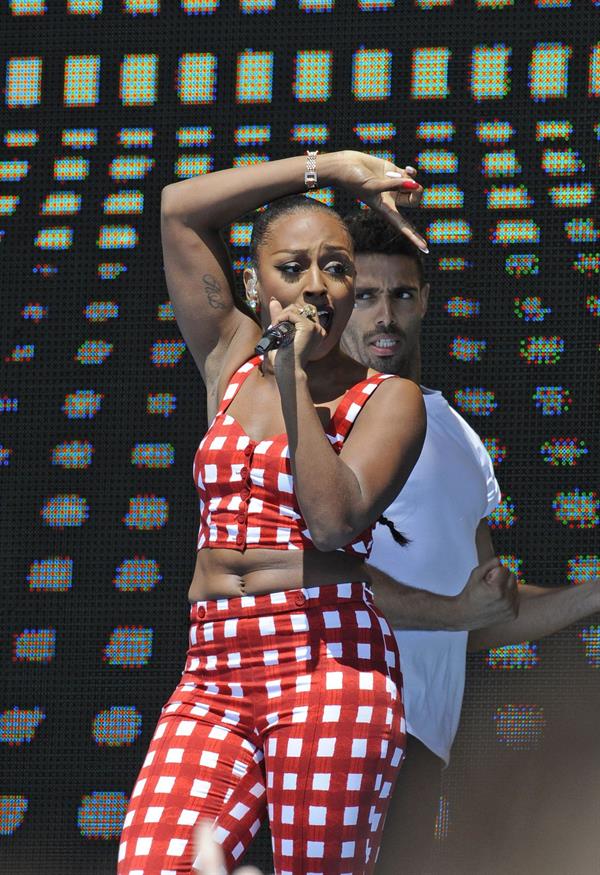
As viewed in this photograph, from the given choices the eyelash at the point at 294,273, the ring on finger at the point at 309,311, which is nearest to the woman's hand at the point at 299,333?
the ring on finger at the point at 309,311

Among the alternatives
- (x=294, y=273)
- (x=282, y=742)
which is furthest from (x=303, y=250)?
(x=282, y=742)

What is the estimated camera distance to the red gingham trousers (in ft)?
6.16

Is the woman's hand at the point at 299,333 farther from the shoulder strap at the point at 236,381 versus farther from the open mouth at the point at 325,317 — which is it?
the shoulder strap at the point at 236,381

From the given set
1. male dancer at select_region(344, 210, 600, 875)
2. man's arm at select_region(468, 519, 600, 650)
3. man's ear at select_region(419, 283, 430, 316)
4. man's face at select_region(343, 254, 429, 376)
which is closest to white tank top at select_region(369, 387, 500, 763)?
male dancer at select_region(344, 210, 600, 875)

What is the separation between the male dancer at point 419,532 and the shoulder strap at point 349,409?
94 cm

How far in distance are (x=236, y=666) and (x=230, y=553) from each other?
16 cm

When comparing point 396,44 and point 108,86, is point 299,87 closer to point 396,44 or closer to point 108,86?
point 396,44

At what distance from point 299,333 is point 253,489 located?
0.79 ft

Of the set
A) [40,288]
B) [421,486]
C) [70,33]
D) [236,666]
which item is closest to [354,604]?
[236,666]

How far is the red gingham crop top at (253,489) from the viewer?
6.48 feet

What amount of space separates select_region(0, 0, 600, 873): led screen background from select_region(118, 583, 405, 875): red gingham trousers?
173 cm

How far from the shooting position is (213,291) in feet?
7.55

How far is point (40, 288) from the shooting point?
3857mm

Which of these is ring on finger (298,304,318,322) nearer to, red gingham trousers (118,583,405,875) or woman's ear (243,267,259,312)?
woman's ear (243,267,259,312)
